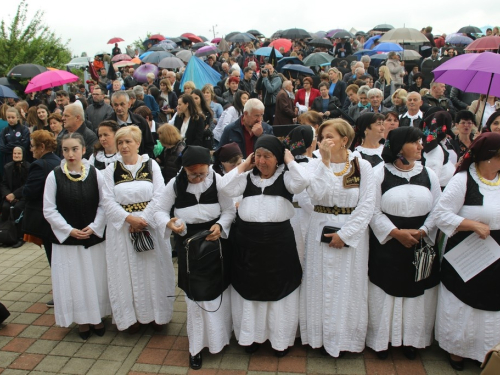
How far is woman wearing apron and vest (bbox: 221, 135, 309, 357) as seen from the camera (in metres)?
3.94

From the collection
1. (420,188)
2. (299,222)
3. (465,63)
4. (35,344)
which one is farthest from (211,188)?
(465,63)

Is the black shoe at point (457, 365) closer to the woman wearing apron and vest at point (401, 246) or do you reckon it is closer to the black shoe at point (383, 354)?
the woman wearing apron and vest at point (401, 246)

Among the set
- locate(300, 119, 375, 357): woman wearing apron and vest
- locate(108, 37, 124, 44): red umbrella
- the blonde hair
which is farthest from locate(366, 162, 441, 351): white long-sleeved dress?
locate(108, 37, 124, 44): red umbrella

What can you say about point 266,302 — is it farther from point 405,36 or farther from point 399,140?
point 405,36

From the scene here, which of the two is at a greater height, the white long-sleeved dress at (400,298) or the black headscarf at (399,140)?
the black headscarf at (399,140)

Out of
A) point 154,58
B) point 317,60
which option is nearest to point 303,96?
point 317,60

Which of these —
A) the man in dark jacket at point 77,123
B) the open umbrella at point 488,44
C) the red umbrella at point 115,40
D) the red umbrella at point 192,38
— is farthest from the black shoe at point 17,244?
the red umbrella at point 192,38

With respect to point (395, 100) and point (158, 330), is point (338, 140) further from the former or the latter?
point (395, 100)

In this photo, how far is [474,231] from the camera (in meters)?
3.74

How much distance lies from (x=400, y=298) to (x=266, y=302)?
1.16m

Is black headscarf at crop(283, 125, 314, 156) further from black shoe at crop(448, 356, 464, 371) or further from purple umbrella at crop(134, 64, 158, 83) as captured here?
purple umbrella at crop(134, 64, 158, 83)

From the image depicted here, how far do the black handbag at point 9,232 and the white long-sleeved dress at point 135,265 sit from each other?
12.2 ft

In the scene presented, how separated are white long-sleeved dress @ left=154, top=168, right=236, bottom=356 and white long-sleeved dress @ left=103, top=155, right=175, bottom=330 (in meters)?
0.34

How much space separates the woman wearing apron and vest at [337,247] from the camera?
390 centimetres
